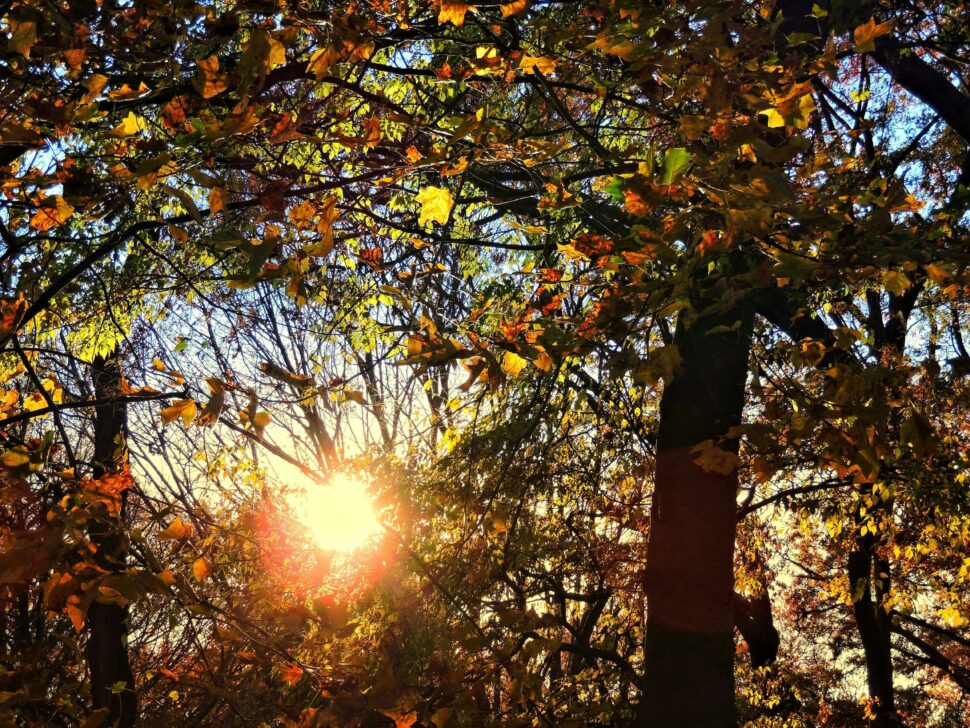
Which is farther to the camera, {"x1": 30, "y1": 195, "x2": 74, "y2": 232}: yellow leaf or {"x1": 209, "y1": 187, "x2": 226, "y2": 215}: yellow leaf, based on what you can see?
{"x1": 30, "y1": 195, "x2": 74, "y2": 232}: yellow leaf

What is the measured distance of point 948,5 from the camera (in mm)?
7703

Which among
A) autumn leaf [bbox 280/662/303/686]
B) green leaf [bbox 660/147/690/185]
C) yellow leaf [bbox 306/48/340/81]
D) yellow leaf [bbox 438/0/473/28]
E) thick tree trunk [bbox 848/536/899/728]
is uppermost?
thick tree trunk [bbox 848/536/899/728]

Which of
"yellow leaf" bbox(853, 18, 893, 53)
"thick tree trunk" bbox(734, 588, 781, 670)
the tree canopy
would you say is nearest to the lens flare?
the tree canopy

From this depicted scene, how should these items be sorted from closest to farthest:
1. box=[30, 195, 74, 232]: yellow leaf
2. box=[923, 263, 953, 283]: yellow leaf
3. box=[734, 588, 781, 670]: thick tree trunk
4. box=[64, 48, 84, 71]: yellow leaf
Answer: box=[64, 48, 84, 71]: yellow leaf < box=[923, 263, 953, 283]: yellow leaf < box=[30, 195, 74, 232]: yellow leaf < box=[734, 588, 781, 670]: thick tree trunk

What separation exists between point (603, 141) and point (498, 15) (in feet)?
6.00

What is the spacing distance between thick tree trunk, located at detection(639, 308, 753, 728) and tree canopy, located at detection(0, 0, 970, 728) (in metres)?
0.03

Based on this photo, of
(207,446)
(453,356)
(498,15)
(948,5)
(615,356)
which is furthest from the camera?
(207,446)

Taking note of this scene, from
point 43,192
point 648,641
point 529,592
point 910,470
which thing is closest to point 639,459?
point 529,592

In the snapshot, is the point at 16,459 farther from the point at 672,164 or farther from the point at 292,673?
the point at 672,164

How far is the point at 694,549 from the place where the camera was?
562 cm

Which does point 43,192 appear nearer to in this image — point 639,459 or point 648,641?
point 648,641

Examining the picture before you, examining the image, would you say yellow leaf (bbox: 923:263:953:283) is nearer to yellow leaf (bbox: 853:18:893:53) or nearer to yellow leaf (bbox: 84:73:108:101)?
yellow leaf (bbox: 853:18:893:53)

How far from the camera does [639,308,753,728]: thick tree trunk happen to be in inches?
215

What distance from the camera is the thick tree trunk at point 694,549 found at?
17.9ft
